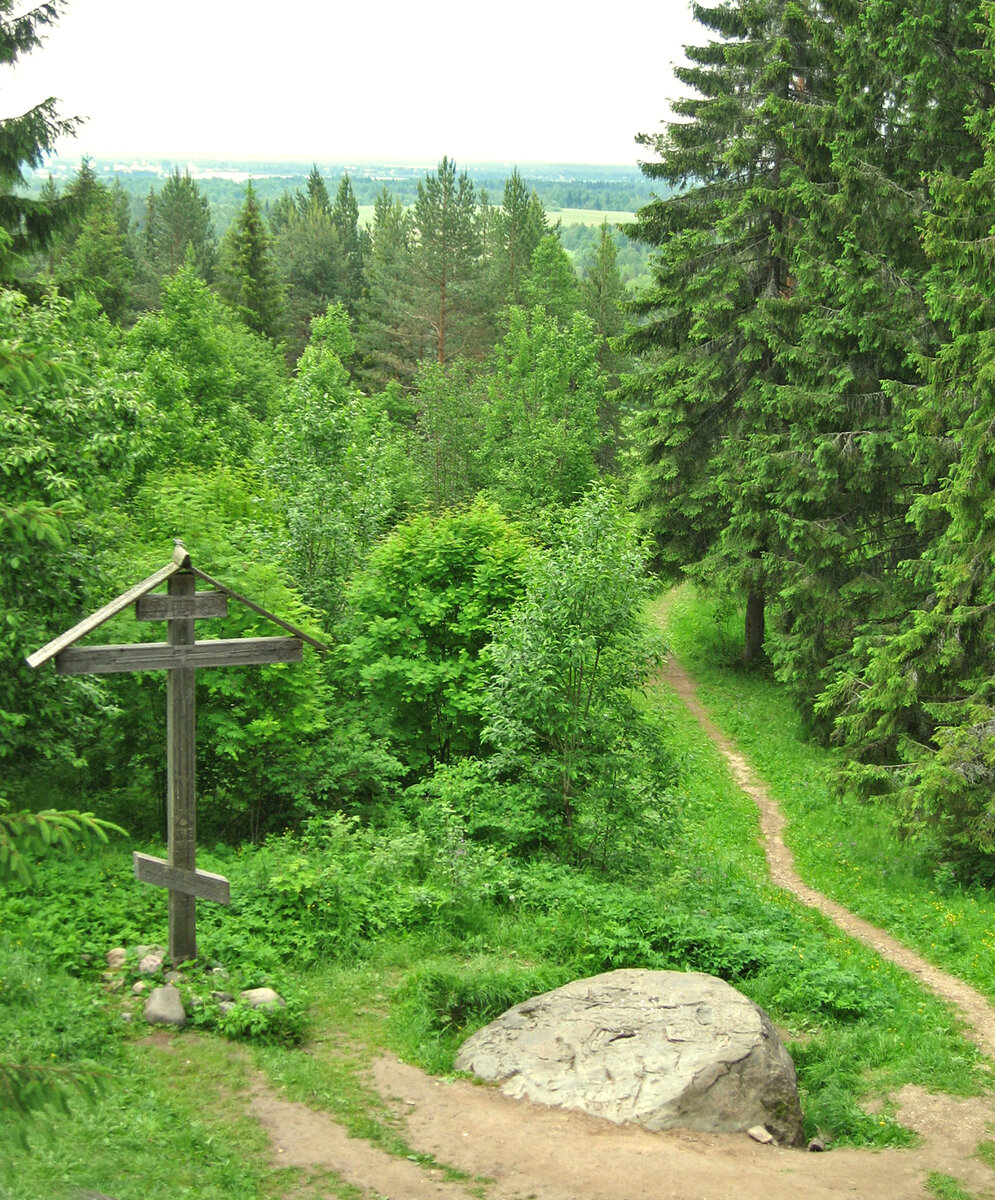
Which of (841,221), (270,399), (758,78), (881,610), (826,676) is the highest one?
(758,78)

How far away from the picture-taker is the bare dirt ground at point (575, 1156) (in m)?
6.60

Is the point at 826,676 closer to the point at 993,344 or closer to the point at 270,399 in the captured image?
the point at 993,344

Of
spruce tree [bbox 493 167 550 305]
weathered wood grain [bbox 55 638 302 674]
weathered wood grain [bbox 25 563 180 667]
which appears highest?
spruce tree [bbox 493 167 550 305]

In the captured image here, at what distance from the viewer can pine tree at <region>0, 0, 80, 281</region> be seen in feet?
54.6

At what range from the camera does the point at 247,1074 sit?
7590 millimetres

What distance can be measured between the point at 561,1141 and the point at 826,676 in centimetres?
1480

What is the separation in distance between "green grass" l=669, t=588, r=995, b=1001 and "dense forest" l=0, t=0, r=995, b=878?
78 cm

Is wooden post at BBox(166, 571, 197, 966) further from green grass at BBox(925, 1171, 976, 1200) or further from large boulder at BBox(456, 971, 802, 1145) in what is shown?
green grass at BBox(925, 1171, 976, 1200)

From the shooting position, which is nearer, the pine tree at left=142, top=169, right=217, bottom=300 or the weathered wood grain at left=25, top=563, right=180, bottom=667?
the weathered wood grain at left=25, top=563, right=180, bottom=667

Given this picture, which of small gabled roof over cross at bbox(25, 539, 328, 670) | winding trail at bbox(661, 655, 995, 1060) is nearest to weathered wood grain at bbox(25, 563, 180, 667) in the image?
small gabled roof over cross at bbox(25, 539, 328, 670)

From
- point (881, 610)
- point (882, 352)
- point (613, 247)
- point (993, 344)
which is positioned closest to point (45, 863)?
point (993, 344)

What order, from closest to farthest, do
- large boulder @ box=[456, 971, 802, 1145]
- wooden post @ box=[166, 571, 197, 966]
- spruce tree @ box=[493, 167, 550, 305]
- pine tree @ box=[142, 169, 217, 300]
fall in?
1. large boulder @ box=[456, 971, 802, 1145]
2. wooden post @ box=[166, 571, 197, 966]
3. spruce tree @ box=[493, 167, 550, 305]
4. pine tree @ box=[142, 169, 217, 300]

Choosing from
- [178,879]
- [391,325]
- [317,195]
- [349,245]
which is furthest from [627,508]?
[317,195]

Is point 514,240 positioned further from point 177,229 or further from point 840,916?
point 840,916
